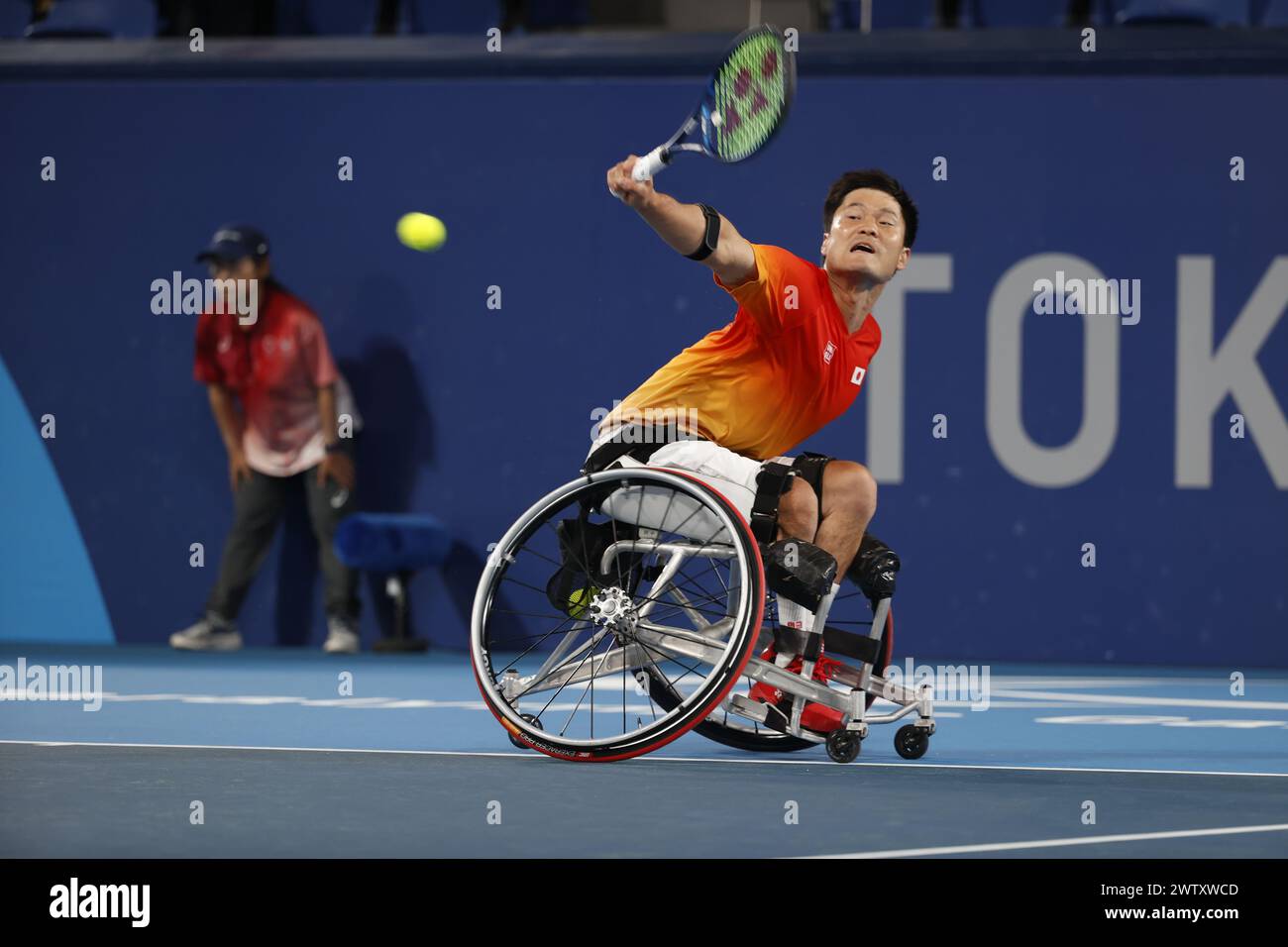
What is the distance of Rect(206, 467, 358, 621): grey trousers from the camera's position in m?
8.74

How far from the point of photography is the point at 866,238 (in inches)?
194

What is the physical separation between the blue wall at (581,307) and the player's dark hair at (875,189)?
3.48 m

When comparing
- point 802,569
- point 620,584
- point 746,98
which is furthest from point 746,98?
point 620,584

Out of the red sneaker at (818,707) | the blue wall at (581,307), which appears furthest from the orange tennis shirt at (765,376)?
the blue wall at (581,307)

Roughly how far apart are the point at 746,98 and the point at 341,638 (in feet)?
16.1

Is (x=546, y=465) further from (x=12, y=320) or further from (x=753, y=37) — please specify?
(x=753, y=37)

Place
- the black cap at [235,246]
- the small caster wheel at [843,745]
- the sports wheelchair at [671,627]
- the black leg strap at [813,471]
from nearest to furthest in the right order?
the sports wheelchair at [671,627] → the small caster wheel at [843,745] → the black leg strap at [813,471] → the black cap at [235,246]

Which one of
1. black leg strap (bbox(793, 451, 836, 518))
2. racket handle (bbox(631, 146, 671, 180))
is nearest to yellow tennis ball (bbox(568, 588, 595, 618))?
black leg strap (bbox(793, 451, 836, 518))

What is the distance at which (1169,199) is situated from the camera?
852 cm

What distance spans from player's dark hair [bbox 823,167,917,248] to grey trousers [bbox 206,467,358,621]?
4.20 m

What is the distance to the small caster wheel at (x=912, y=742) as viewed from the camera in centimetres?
490

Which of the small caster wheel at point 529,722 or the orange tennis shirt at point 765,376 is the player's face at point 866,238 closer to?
the orange tennis shirt at point 765,376

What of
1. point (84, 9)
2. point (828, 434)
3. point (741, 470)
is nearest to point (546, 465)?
point (828, 434)

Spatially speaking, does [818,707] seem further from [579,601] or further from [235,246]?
[235,246]
